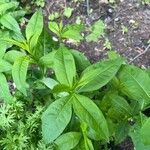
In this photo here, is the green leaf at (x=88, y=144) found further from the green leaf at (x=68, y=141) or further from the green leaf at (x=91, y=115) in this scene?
the green leaf at (x=91, y=115)

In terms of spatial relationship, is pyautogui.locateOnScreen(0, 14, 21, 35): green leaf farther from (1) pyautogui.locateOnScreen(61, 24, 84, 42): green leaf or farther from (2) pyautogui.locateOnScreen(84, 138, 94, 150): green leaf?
(2) pyautogui.locateOnScreen(84, 138, 94, 150): green leaf

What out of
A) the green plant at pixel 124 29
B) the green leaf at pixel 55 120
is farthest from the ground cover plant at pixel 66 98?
the green plant at pixel 124 29

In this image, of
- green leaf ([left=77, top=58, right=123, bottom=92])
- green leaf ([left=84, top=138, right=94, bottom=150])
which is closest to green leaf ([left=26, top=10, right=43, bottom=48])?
green leaf ([left=77, top=58, right=123, bottom=92])

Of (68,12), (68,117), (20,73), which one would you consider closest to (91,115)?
(68,117)

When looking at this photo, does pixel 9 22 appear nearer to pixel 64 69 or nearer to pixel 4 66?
pixel 4 66

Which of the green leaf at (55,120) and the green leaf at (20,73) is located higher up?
the green leaf at (20,73)
